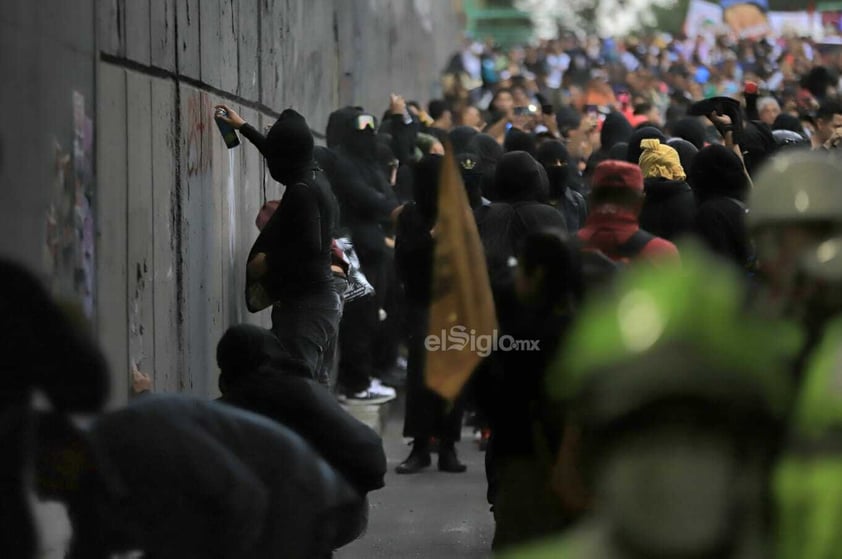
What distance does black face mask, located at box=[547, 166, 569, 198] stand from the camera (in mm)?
10562

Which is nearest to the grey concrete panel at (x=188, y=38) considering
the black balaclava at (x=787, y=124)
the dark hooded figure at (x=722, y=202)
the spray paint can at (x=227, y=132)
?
the spray paint can at (x=227, y=132)

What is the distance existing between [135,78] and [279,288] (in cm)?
171

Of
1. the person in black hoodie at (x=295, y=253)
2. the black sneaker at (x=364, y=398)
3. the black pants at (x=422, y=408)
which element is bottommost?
the black sneaker at (x=364, y=398)

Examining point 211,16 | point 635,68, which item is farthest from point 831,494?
point 635,68

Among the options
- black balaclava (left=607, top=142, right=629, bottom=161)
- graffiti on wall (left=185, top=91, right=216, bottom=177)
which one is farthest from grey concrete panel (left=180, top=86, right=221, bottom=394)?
black balaclava (left=607, top=142, right=629, bottom=161)

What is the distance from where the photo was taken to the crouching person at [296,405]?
19.8 ft

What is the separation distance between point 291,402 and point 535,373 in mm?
881

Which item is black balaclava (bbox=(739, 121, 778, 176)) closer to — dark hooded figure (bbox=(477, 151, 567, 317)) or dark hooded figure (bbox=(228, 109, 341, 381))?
dark hooded figure (bbox=(477, 151, 567, 317))

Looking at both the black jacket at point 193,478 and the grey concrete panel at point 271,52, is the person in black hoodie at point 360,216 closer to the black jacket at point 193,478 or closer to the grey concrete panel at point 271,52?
the grey concrete panel at point 271,52

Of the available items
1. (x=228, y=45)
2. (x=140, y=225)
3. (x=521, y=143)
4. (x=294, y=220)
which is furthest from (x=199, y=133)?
(x=521, y=143)

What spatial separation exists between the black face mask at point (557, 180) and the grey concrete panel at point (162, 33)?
301cm

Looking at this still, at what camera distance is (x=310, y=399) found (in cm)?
605

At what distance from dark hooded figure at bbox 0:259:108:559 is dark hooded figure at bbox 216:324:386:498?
76cm

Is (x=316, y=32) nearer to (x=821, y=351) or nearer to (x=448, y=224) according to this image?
(x=448, y=224)
